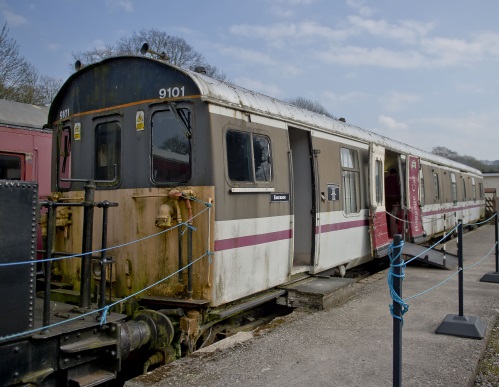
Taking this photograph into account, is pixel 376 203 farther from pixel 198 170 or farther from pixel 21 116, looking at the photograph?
pixel 21 116

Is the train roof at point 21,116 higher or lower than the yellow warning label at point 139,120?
higher

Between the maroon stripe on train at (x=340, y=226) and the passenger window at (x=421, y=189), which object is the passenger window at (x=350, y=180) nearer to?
the maroon stripe on train at (x=340, y=226)

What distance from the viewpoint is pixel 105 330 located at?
156 inches

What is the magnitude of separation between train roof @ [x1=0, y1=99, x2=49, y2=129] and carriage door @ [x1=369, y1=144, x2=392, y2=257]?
21.4 ft

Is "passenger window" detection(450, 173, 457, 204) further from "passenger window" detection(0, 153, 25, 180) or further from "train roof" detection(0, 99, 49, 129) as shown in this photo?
"passenger window" detection(0, 153, 25, 180)

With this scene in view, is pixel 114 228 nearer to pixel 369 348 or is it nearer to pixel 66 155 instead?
pixel 66 155

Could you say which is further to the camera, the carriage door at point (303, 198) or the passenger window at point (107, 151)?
the carriage door at point (303, 198)

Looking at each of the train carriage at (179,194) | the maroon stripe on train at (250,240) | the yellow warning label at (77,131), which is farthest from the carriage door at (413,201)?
the yellow warning label at (77,131)

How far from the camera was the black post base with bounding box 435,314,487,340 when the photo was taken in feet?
16.9

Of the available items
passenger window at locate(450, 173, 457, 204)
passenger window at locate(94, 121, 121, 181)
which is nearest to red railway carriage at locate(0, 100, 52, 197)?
passenger window at locate(94, 121, 121, 181)

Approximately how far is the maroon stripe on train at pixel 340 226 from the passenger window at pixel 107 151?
3183 mm

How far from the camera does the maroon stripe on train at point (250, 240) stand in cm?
505

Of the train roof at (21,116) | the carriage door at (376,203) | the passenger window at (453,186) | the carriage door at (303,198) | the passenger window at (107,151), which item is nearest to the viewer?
the passenger window at (107,151)

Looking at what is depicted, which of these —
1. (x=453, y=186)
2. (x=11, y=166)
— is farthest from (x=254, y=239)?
(x=453, y=186)
